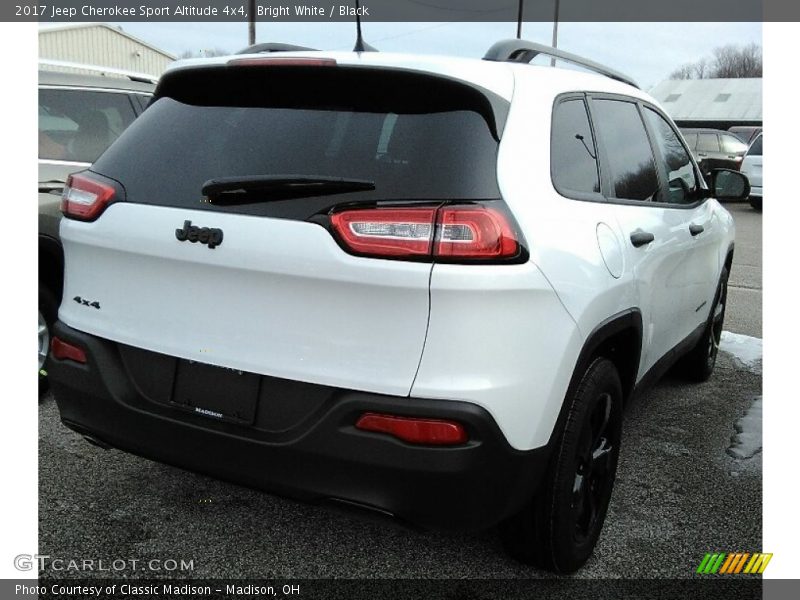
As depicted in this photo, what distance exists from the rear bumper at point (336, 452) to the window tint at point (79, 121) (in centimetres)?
235

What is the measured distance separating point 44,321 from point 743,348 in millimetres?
4959

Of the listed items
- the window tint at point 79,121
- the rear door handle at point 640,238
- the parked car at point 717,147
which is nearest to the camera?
the rear door handle at point 640,238

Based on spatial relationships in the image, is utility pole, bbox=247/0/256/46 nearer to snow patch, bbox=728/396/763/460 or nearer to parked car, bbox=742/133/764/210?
parked car, bbox=742/133/764/210

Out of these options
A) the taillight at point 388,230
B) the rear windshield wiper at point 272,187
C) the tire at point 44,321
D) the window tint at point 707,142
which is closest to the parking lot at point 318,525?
the tire at point 44,321

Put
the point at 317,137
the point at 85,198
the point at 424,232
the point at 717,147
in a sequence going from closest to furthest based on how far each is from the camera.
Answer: the point at 424,232 → the point at 317,137 → the point at 85,198 → the point at 717,147

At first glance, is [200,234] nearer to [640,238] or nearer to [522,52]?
[522,52]

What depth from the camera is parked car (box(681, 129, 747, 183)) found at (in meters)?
21.5

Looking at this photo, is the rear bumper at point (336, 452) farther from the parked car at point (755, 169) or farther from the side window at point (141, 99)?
the parked car at point (755, 169)

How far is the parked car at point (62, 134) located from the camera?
161 inches

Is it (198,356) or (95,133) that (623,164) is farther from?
(95,133)

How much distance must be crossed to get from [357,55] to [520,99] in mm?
539

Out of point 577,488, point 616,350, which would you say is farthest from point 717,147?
point 577,488

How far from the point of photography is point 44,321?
4.15m
